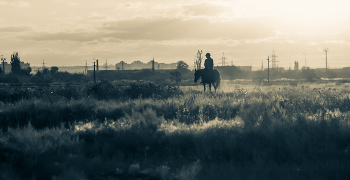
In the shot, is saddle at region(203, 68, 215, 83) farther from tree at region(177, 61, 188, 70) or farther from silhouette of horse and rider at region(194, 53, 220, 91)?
tree at region(177, 61, 188, 70)

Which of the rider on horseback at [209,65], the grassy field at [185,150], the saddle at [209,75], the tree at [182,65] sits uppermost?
the tree at [182,65]

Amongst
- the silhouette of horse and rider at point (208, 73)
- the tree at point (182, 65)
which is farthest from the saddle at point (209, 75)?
the tree at point (182, 65)

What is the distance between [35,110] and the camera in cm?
1412

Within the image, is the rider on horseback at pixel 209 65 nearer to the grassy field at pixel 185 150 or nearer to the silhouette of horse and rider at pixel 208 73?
the silhouette of horse and rider at pixel 208 73

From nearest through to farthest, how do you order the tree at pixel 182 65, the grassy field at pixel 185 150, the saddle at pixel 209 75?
the grassy field at pixel 185 150 → the saddle at pixel 209 75 → the tree at pixel 182 65

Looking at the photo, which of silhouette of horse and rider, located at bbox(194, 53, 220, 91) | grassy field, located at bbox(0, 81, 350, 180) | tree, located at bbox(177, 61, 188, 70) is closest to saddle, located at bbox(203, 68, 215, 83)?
silhouette of horse and rider, located at bbox(194, 53, 220, 91)

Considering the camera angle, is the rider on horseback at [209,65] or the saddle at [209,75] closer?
the rider on horseback at [209,65]

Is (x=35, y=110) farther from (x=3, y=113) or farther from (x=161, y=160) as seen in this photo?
(x=161, y=160)

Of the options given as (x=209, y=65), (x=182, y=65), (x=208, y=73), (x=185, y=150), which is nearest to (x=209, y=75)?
(x=208, y=73)

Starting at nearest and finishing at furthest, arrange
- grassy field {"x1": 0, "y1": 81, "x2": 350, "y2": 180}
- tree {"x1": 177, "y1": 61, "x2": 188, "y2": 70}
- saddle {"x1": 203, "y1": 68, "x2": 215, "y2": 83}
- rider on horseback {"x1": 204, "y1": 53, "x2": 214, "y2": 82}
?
grassy field {"x1": 0, "y1": 81, "x2": 350, "y2": 180}
rider on horseback {"x1": 204, "y1": 53, "x2": 214, "y2": 82}
saddle {"x1": 203, "y1": 68, "x2": 215, "y2": 83}
tree {"x1": 177, "y1": 61, "x2": 188, "y2": 70}

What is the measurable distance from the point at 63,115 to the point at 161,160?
25.2 feet

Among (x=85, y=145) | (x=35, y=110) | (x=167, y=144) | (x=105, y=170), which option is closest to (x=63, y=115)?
(x=35, y=110)

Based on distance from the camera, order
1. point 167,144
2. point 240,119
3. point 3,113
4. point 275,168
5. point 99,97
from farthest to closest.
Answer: point 99,97 → point 3,113 → point 240,119 → point 167,144 → point 275,168

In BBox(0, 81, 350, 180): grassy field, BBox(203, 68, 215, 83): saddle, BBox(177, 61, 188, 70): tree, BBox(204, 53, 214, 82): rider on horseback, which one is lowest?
BBox(0, 81, 350, 180): grassy field
